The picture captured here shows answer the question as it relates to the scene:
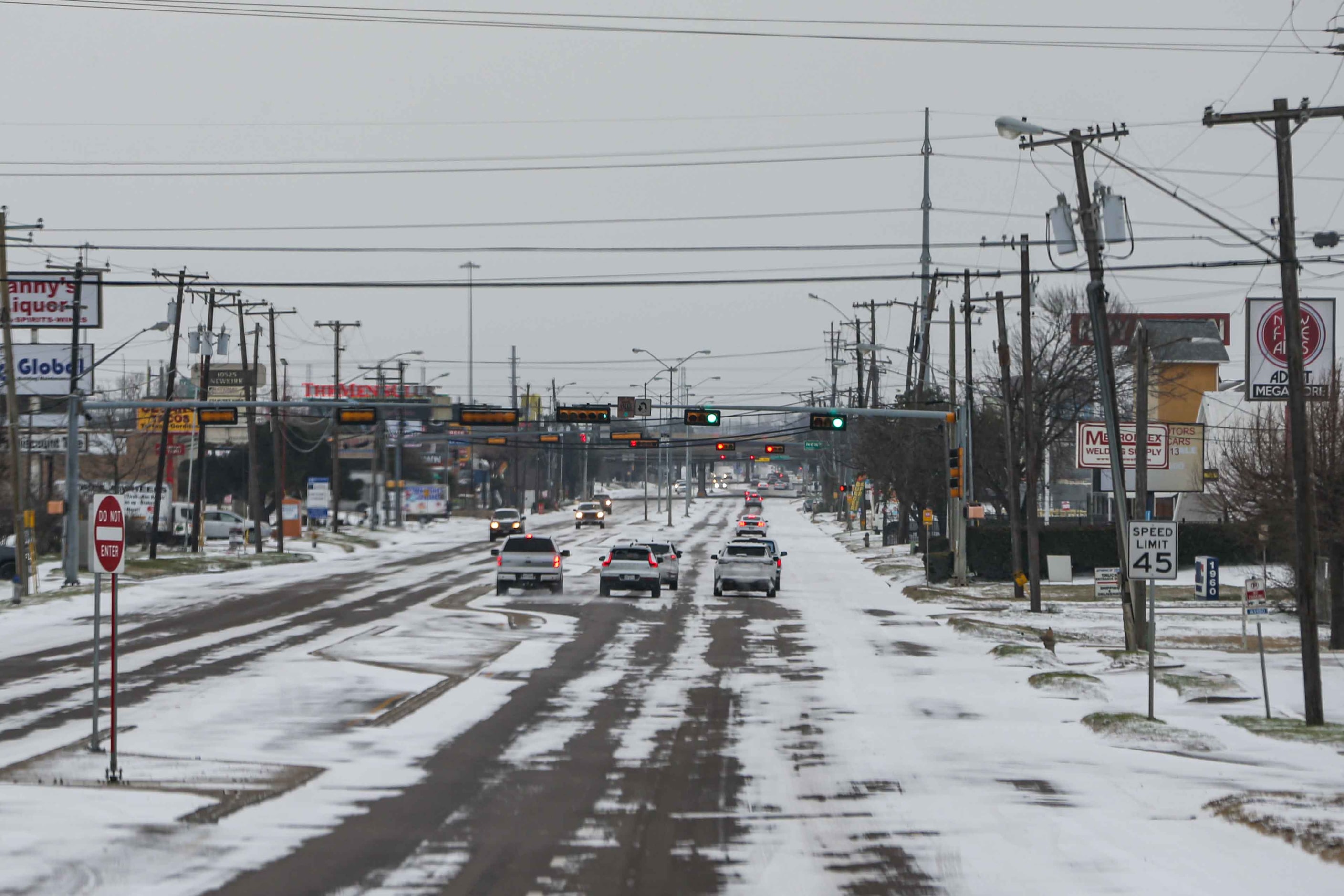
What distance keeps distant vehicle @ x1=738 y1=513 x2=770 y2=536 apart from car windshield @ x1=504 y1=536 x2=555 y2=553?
38190 mm

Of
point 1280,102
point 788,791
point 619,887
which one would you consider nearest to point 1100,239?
point 1280,102

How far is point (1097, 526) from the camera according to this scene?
199 feet

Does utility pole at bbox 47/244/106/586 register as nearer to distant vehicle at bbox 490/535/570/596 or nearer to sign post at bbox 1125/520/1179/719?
distant vehicle at bbox 490/535/570/596

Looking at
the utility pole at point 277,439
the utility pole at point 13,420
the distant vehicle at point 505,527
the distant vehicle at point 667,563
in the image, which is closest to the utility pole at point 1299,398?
the distant vehicle at point 667,563

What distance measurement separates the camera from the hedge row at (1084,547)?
5641 cm

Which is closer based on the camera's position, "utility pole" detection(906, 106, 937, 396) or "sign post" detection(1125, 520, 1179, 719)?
"sign post" detection(1125, 520, 1179, 719)

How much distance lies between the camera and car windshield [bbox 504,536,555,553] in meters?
44.2

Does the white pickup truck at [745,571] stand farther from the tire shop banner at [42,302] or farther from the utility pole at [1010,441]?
the tire shop banner at [42,302]

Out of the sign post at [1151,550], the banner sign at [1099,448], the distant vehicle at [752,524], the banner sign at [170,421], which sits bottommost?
the distant vehicle at [752,524]

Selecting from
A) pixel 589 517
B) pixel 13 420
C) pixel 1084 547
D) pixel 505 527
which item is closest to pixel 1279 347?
pixel 1084 547

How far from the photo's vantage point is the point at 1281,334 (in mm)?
31750

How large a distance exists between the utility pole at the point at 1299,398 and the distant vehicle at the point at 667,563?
93.0 feet

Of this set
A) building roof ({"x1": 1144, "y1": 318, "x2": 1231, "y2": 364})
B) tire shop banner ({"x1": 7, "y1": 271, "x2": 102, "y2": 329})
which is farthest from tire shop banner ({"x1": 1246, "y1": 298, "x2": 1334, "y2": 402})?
building roof ({"x1": 1144, "y1": 318, "x2": 1231, "y2": 364})

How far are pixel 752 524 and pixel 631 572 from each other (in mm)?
45495
